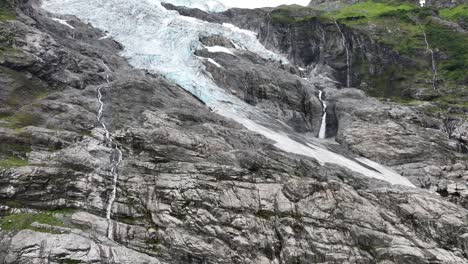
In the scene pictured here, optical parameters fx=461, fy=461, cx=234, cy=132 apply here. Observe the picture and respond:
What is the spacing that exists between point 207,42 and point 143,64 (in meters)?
13.5

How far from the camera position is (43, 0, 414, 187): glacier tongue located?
1742 inches

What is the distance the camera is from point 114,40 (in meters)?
69.4

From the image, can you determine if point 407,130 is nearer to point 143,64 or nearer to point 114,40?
point 143,64

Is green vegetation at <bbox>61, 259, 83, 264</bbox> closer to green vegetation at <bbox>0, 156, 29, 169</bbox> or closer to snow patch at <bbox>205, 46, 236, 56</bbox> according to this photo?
green vegetation at <bbox>0, 156, 29, 169</bbox>

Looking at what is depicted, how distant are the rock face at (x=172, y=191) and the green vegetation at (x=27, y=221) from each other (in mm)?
97

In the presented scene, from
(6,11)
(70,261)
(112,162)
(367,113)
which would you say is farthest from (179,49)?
(70,261)

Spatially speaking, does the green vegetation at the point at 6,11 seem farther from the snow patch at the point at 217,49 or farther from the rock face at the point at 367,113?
the snow patch at the point at 217,49

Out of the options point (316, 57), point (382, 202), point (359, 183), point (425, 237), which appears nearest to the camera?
point (425, 237)

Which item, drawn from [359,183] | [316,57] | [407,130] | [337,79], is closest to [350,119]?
[407,130]

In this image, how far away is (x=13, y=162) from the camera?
1123 inches

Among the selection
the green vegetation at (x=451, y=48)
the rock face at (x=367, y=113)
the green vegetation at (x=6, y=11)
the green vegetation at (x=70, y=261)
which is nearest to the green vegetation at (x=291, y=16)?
the rock face at (x=367, y=113)

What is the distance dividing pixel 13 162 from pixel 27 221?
557 centimetres

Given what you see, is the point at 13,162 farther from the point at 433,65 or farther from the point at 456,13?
the point at 456,13

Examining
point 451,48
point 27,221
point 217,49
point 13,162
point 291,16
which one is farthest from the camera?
point 291,16
